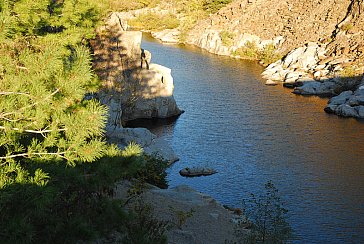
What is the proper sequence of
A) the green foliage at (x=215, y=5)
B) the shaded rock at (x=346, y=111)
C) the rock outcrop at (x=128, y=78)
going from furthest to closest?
1. the green foliage at (x=215, y=5)
2. the shaded rock at (x=346, y=111)
3. the rock outcrop at (x=128, y=78)

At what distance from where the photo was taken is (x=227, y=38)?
88875 millimetres

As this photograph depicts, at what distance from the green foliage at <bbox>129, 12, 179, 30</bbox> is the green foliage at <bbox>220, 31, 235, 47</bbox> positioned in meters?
25.6

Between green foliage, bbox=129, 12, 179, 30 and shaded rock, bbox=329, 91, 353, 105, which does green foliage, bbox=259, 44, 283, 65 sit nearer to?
shaded rock, bbox=329, 91, 353, 105

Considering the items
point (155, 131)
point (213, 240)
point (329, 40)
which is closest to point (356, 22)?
point (329, 40)

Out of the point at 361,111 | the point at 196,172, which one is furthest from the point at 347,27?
the point at 196,172

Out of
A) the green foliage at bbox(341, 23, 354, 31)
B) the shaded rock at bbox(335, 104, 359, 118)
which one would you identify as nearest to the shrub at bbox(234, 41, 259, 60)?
the green foliage at bbox(341, 23, 354, 31)

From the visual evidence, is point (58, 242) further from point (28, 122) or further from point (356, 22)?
point (356, 22)

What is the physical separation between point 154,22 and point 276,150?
292ft

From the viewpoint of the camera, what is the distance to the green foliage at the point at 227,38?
87725 mm

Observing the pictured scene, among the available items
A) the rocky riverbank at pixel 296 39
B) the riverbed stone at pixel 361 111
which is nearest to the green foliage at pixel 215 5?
the rocky riverbank at pixel 296 39

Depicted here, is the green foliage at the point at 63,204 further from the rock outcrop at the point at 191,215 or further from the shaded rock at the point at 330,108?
the shaded rock at the point at 330,108

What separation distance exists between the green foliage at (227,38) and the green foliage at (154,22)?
84.0 feet

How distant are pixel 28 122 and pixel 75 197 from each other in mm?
4095

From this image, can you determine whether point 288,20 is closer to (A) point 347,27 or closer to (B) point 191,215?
(A) point 347,27
